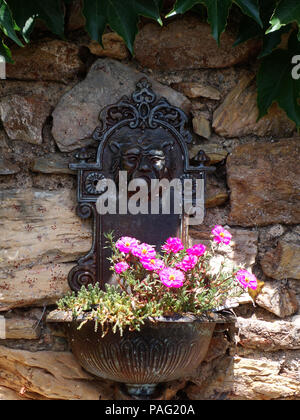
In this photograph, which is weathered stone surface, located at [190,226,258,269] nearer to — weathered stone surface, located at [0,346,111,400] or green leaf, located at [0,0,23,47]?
weathered stone surface, located at [0,346,111,400]

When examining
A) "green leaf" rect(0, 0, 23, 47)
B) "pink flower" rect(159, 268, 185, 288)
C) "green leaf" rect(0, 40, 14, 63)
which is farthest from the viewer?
"green leaf" rect(0, 40, 14, 63)

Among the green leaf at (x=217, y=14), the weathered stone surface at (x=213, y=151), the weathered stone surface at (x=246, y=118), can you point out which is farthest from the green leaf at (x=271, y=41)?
the weathered stone surface at (x=213, y=151)

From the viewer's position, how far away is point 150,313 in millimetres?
1811

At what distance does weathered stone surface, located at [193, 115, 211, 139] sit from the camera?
2.21 metres

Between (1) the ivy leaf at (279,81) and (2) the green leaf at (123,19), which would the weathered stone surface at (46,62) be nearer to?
(2) the green leaf at (123,19)

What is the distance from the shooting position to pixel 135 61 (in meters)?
2.24

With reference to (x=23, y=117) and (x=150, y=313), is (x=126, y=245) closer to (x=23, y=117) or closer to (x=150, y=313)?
(x=150, y=313)

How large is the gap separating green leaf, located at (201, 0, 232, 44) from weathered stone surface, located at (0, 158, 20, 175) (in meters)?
0.79

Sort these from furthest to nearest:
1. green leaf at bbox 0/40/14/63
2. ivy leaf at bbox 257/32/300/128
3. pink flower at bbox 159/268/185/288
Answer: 1. ivy leaf at bbox 257/32/300/128
2. green leaf at bbox 0/40/14/63
3. pink flower at bbox 159/268/185/288

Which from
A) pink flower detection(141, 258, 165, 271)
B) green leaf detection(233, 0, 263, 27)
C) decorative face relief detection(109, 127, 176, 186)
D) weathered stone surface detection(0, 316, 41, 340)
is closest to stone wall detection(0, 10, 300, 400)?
weathered stone surface detection(0, 316, 41, 340)

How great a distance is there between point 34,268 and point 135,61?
82cm

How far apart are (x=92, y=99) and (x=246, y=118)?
551 millimetres

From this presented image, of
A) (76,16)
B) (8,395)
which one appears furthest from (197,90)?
(8,395)

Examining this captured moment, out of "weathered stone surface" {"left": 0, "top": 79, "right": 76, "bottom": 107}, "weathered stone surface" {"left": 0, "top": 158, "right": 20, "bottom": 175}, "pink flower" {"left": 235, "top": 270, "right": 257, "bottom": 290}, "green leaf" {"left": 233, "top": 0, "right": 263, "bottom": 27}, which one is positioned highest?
"green leaf" {"left": 233, "top": 0, "right": 263, "bottom": 27}
